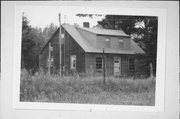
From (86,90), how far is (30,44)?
1004mm

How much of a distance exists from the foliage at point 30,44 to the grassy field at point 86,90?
0.14m

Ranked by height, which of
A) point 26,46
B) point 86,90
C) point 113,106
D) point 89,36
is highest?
point 89,36

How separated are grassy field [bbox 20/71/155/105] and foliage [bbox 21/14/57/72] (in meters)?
0.14

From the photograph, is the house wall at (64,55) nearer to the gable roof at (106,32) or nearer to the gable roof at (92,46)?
the gable roof at (92,46)

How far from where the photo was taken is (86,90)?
475 centimetres

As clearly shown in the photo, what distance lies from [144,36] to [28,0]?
5.51 feet

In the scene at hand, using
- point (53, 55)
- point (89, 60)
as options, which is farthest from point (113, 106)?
point (53, 55)

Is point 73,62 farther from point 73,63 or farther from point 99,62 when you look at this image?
point 99,62

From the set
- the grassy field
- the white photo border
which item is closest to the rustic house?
the grassy field

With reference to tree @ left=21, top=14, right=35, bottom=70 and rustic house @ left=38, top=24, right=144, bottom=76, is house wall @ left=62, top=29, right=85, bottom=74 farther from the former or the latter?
tree @ left=21, top=14, right=35, bottom=70

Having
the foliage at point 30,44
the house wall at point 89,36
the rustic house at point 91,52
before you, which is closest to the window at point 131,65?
the rustic house at point 91,52

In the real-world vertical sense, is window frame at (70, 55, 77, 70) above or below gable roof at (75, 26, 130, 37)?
below

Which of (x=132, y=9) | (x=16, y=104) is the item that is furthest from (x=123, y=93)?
(x=16, y=104)

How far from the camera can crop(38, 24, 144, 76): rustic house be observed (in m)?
4.74
